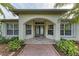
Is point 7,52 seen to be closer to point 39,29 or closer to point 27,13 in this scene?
point 39,29

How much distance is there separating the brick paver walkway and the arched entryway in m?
1.13

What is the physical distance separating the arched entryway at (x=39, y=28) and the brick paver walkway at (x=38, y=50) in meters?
1.13

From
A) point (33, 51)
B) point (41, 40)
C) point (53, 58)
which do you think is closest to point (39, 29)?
point (41, 40)

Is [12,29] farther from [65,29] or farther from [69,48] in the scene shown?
[69,48]

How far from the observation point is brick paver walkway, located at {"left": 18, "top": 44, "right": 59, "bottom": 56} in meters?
5.47

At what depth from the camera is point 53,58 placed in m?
4.48

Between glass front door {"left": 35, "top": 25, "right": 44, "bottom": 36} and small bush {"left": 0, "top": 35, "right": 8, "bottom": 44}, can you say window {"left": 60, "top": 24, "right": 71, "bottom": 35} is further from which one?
small bush {"left": 0, "top": 35, "right": 8, "bottom": 44}

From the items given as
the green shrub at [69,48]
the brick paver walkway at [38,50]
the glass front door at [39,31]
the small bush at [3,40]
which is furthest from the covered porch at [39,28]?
the green shrub at [69,48]

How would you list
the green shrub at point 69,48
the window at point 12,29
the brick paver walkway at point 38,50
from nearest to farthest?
the green shrub at point 69,48
the brick paver walkway at point 38,50
the window at point 12,29

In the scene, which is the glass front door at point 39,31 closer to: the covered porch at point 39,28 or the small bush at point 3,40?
the covered porch at point 39,28

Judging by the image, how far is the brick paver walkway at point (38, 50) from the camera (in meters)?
5.47

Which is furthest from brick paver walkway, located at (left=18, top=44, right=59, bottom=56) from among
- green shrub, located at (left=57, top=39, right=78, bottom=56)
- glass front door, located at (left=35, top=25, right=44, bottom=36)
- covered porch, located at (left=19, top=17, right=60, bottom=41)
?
glass front door, located at (left=35, top=25, right=44, bottom=36)

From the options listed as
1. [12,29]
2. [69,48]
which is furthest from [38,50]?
[12,29]

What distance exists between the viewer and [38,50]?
590 cm
